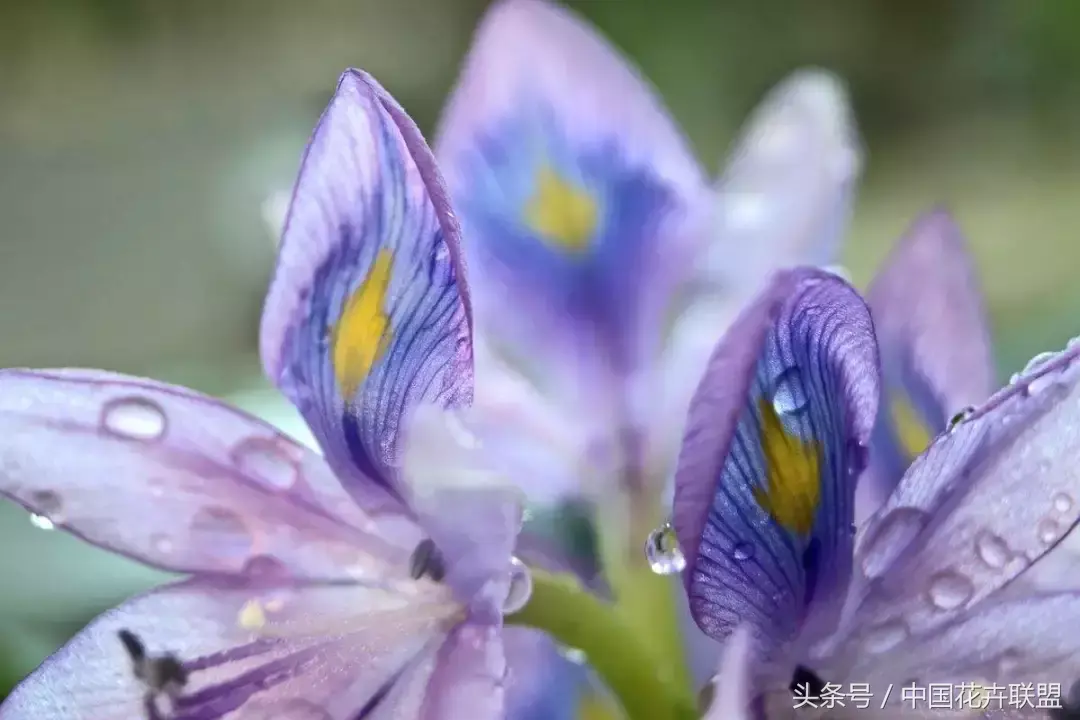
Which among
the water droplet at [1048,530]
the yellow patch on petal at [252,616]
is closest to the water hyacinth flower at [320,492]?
the yellow patch on petal at [252,616]

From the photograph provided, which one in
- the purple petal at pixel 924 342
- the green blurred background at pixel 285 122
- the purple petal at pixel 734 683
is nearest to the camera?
the purple petal at pixel 734 683

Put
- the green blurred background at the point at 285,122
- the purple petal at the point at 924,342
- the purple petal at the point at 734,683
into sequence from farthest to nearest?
the green blurred background at the point at 285,122, the purple petal at the point at 924,342, the purple petal at the point at 734,683

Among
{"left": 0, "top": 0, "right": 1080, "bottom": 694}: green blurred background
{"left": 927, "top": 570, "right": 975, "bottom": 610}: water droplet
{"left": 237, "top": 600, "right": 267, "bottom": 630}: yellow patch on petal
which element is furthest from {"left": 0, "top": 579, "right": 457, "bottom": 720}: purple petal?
{"left": 0, "top": 0, "right": 1080, "bottom": 694}: green blurred background

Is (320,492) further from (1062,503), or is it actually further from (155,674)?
(1062,503)

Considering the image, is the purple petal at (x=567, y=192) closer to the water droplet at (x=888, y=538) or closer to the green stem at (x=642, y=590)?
→ the green stem at (x=642, y=590)

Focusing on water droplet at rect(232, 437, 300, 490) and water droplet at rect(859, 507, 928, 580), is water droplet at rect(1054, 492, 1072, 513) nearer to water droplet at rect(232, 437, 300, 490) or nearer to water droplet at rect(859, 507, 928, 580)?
water droplet at rect(859, 507, 928, 580)

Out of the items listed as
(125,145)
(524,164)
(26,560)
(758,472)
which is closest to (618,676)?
(758,472)

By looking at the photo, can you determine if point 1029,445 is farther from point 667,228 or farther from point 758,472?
point 667,228
